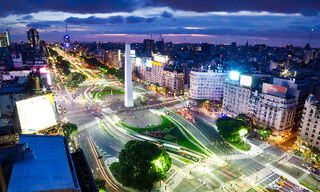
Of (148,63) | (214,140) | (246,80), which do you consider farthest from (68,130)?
(148,63)

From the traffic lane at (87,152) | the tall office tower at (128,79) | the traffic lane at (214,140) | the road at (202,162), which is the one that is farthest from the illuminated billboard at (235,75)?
the traffic lane at (87,152)

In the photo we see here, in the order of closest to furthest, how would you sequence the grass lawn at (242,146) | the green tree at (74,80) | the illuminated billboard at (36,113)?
the illuminated billboard at (36,113), the grass lawn at (242,146), the green tree at (74,80)

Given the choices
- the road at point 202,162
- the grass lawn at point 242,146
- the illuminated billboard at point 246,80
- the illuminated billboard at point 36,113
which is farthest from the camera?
the illuminated billboard at point 246,80

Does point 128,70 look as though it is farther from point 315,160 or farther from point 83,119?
point 315,160

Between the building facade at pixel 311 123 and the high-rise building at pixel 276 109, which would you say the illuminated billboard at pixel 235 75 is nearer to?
the high-rise building at pixel 276 109

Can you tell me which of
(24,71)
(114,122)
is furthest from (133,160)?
(24,71)

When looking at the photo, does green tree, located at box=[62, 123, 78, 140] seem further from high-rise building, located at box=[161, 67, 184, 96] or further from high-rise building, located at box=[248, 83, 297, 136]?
high-rise building, located at box=[161, 67, 184, 96]
